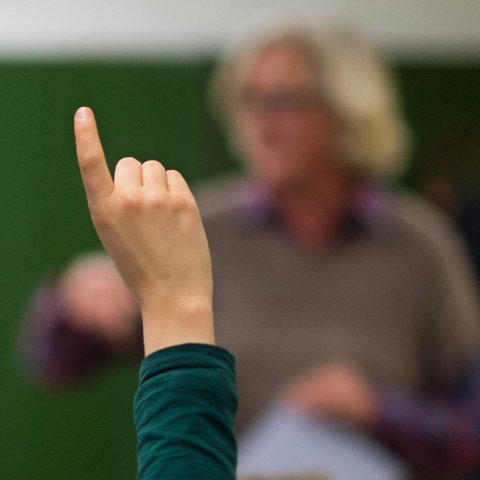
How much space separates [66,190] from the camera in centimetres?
234

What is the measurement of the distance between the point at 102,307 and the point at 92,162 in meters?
1.01

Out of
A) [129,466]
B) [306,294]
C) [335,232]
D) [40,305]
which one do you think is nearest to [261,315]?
[306,294]

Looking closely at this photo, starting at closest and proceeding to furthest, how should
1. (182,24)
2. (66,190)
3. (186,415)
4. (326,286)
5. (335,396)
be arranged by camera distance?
(186,415)
(335,396)
(326,286)
(66,190)
(182,24)

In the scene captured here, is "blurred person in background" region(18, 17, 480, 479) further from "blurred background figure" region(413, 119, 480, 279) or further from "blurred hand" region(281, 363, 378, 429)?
"blurred background figure" region(413, 119, 480, 279)

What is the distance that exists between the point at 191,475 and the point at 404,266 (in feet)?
3.75

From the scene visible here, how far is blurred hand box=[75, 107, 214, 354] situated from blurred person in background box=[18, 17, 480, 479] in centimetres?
90

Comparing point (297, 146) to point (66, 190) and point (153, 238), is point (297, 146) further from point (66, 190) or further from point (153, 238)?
point (153, 238)

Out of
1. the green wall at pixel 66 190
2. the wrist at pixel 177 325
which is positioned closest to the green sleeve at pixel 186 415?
the wrist at pixel 177 325

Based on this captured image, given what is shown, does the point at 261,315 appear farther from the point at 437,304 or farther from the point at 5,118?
the point at 5,118

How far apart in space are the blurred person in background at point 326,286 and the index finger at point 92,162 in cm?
93

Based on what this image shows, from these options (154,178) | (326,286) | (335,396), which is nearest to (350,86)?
(326,286)

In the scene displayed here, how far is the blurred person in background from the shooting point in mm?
1424

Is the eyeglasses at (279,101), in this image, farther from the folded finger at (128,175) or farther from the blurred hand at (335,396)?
the folded finger at (128,175)

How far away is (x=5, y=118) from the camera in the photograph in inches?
90.6
